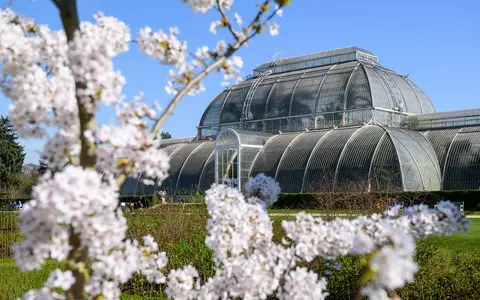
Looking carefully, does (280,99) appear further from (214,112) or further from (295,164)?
(295,164)

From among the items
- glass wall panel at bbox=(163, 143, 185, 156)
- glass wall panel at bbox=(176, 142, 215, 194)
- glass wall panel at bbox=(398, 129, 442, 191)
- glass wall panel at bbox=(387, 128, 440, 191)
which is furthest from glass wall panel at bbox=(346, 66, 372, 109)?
glass wall panel at bbox=(163, 143, 185, 156)

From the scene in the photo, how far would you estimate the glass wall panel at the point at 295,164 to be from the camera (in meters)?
34.4

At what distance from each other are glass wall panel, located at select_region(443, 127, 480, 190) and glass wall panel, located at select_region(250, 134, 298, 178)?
9.25 m

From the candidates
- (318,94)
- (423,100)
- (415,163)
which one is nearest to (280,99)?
(318,94)

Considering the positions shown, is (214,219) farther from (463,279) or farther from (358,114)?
(358,114)

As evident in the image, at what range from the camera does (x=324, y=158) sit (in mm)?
33906

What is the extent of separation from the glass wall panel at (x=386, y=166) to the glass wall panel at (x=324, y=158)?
7.32 ft

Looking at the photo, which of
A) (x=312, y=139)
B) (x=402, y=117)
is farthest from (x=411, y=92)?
(x=312, y=139)

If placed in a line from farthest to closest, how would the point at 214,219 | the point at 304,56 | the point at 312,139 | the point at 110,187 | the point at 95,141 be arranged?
the point at 304,56
the point at 312,139
the point at 214,219
the point at 95,141
the point at 110,187

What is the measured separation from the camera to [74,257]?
256 centimetres

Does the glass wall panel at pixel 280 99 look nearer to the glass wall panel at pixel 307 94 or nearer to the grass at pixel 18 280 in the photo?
the glass wall panel at pixel 307 94

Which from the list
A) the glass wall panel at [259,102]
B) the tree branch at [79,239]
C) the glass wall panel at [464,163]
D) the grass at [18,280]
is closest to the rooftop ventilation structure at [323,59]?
the glass wall panel at [259,102]

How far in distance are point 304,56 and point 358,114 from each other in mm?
9153

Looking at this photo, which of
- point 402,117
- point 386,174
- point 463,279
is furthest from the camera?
point 402,117
